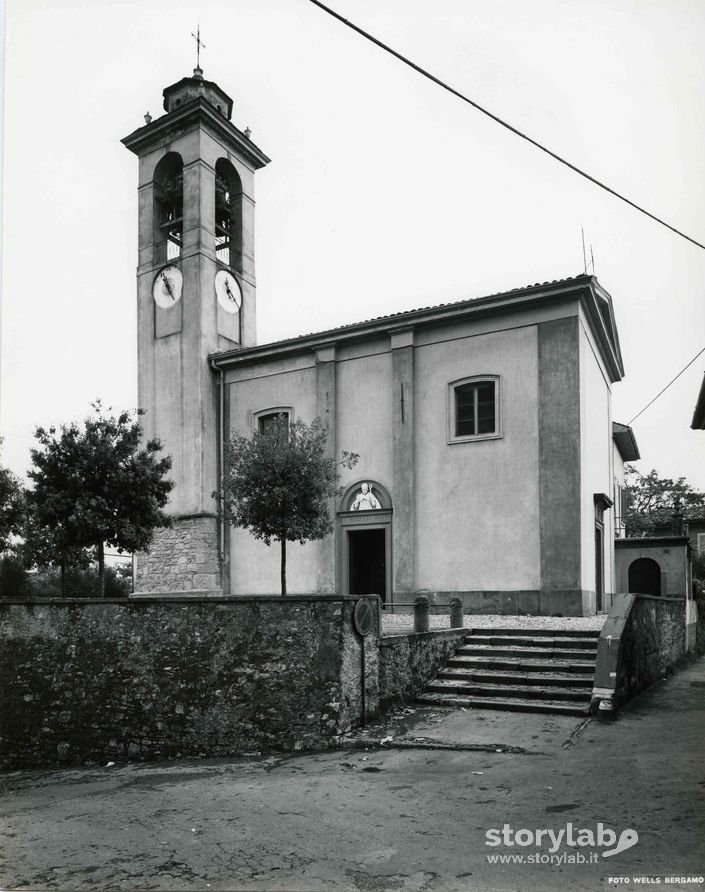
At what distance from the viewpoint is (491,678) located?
34.0 ft

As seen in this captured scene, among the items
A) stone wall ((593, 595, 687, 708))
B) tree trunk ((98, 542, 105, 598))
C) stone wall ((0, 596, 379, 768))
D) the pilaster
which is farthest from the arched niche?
stone wall ((0, 596, 379, 768))

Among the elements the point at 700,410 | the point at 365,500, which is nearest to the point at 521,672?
the point at 700,410

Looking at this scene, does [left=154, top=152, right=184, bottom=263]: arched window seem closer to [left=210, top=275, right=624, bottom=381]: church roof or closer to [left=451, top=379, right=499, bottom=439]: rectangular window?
[left=210, top=275, right=624, bottom=381]: church roof

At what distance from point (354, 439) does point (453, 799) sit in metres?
13.1

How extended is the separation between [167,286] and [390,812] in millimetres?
18528

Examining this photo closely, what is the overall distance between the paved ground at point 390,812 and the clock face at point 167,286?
15195 millimetres

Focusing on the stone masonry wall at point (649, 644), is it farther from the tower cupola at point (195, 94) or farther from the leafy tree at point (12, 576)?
the tower cupola at point (195, 94)

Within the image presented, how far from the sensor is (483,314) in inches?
685

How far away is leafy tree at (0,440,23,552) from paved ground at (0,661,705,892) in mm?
6229

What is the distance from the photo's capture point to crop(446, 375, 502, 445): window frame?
1689 cm

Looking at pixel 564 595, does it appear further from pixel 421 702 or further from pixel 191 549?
pixel 191 549

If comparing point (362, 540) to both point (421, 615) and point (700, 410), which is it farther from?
point (700, 410)

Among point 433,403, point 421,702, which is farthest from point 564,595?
point 421,702

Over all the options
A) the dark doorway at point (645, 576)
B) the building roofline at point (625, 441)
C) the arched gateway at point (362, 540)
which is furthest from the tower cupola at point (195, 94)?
the dark doorway at point (645, 576)
